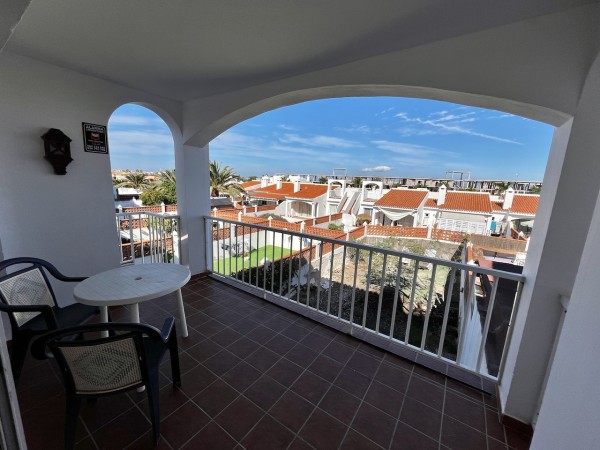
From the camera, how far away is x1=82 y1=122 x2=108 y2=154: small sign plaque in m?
2.71

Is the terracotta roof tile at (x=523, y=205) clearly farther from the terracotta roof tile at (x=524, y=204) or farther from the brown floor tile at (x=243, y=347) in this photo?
the brown floor tile at (x=243, y=347)

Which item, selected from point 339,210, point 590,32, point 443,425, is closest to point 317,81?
point 590,32

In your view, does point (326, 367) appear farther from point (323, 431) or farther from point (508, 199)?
point (508, 199)

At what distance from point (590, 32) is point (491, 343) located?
485 centimetres

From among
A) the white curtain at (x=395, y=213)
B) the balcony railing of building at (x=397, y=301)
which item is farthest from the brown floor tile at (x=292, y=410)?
the white curtain at (x=395, y=213)

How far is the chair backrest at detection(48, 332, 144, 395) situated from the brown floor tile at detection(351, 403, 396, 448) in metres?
1.36

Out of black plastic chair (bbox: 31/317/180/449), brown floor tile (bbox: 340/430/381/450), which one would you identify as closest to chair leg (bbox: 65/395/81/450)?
black plastic chair (bbox: 31/317/180/449)

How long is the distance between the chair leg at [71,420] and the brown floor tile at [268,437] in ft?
2.88

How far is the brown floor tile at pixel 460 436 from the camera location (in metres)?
1.51

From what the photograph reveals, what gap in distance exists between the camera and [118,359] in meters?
1.29

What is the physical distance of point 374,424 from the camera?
5.26ft

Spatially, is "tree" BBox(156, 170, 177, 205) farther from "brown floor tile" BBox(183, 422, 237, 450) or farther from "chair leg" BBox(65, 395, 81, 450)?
"brown floor tile" BBox(183, 422, 237, 450)

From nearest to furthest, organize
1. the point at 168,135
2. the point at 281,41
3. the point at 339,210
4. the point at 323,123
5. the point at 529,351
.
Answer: the point at 529,351
the point at 281,41
the point at 168,135
the point at 339,210
the point at 323,123

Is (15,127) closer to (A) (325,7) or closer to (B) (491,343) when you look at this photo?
(A) (325,7)
